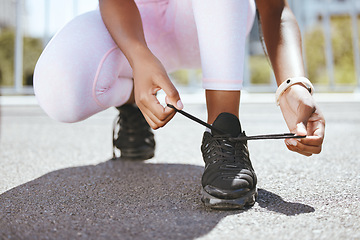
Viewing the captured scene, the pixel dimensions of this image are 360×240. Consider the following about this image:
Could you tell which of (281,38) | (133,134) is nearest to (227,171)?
(281,38)

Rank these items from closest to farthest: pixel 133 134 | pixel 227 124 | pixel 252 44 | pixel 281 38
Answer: pixel 227 124 → pixel 281 38 → pixel 133 134 → pixel 252 44

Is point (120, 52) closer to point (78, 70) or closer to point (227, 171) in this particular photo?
point (78, 70)

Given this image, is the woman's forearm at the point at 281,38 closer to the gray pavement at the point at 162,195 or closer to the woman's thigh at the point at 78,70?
the gray pavement at the point at 162,195

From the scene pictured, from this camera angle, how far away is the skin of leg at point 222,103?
853 mm

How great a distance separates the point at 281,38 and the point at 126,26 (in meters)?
0.36

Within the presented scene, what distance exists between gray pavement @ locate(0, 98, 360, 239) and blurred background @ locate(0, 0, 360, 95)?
2.37 meters

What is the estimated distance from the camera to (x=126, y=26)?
85 centimetres

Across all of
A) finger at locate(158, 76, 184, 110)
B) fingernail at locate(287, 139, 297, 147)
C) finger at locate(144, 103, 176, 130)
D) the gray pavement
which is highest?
finger at locate(158, 76, 184, 110)

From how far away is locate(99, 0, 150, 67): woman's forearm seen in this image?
821mm

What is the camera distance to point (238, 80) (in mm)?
868

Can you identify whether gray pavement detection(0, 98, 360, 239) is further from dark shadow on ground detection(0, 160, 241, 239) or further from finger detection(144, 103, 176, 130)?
finger detection(144, 103, 176, 130)

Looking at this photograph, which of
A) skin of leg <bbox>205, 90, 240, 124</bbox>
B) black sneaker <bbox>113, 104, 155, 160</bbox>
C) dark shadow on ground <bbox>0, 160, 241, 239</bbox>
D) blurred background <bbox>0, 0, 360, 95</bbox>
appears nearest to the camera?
dark shadow on ground <bbox>0, 160, 241, 239</bbox>

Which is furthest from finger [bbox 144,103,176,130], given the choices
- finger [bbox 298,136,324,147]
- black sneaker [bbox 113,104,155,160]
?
black sneaker [bbox 113,104,155,160]

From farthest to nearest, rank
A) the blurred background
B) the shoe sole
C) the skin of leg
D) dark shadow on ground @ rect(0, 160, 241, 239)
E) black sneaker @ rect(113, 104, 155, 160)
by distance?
the blurred background → black sneaker @ rect(113, 104, 155, 160) → the skin of leg → the shoe sole → dark shadow on ground @ rect(0, 160, 241, 239)
